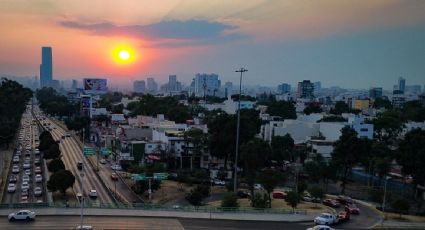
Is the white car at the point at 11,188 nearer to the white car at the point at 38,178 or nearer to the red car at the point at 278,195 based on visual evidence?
the white car at the point at 38,178

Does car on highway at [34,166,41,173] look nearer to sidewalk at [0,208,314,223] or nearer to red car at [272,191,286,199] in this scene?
sidewalk at [0,208,314,223]

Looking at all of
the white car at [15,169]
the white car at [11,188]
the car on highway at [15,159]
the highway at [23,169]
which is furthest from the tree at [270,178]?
the car on highway at [15,159]

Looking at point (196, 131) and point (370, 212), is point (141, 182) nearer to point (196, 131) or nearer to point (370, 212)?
point (196, 131)

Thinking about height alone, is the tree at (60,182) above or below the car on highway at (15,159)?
above

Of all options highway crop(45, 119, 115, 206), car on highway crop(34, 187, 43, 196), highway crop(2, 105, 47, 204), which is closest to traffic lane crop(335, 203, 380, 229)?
highway crop(45, 119, 115, 206)

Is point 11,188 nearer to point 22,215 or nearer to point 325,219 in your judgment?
point 22,215

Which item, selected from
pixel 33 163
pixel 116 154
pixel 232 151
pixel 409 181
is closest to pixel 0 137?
pixel 33 163
